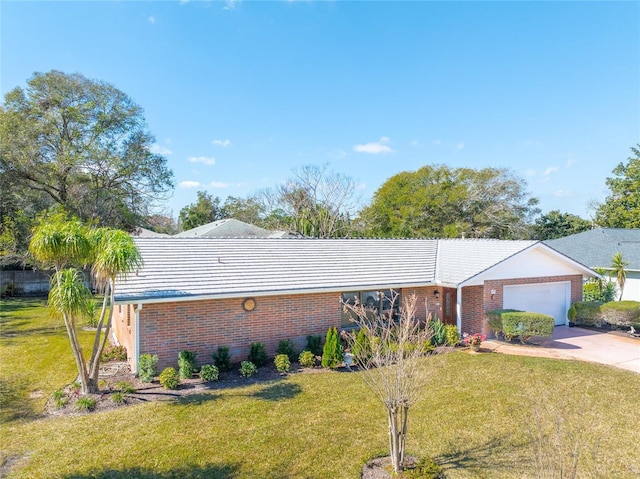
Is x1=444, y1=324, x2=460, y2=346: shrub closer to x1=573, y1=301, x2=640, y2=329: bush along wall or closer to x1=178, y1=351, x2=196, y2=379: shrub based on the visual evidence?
x1=573, y1=301, x2=640, y2=329: bush along wall

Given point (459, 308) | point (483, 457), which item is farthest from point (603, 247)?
point (483, 457)

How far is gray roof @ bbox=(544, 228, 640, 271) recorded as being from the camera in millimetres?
24077

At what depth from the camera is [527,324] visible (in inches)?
590

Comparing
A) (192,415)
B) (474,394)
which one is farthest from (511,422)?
(192,415)

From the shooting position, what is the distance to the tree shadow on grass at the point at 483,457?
6.73 metres

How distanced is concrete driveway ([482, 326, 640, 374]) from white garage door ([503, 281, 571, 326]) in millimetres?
1342

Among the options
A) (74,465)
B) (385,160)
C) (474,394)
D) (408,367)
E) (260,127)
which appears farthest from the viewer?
(385,160)

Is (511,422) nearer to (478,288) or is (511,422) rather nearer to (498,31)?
(478,288)

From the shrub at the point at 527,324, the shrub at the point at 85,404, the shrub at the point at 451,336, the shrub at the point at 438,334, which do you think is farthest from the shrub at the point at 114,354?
the shrub at the point at 527,324

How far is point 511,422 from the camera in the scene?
8.48 meters

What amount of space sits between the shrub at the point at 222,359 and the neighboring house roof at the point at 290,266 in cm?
184

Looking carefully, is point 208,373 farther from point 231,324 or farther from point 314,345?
point 314,345

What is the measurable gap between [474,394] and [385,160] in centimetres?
3546

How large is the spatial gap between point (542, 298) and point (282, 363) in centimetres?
1400
